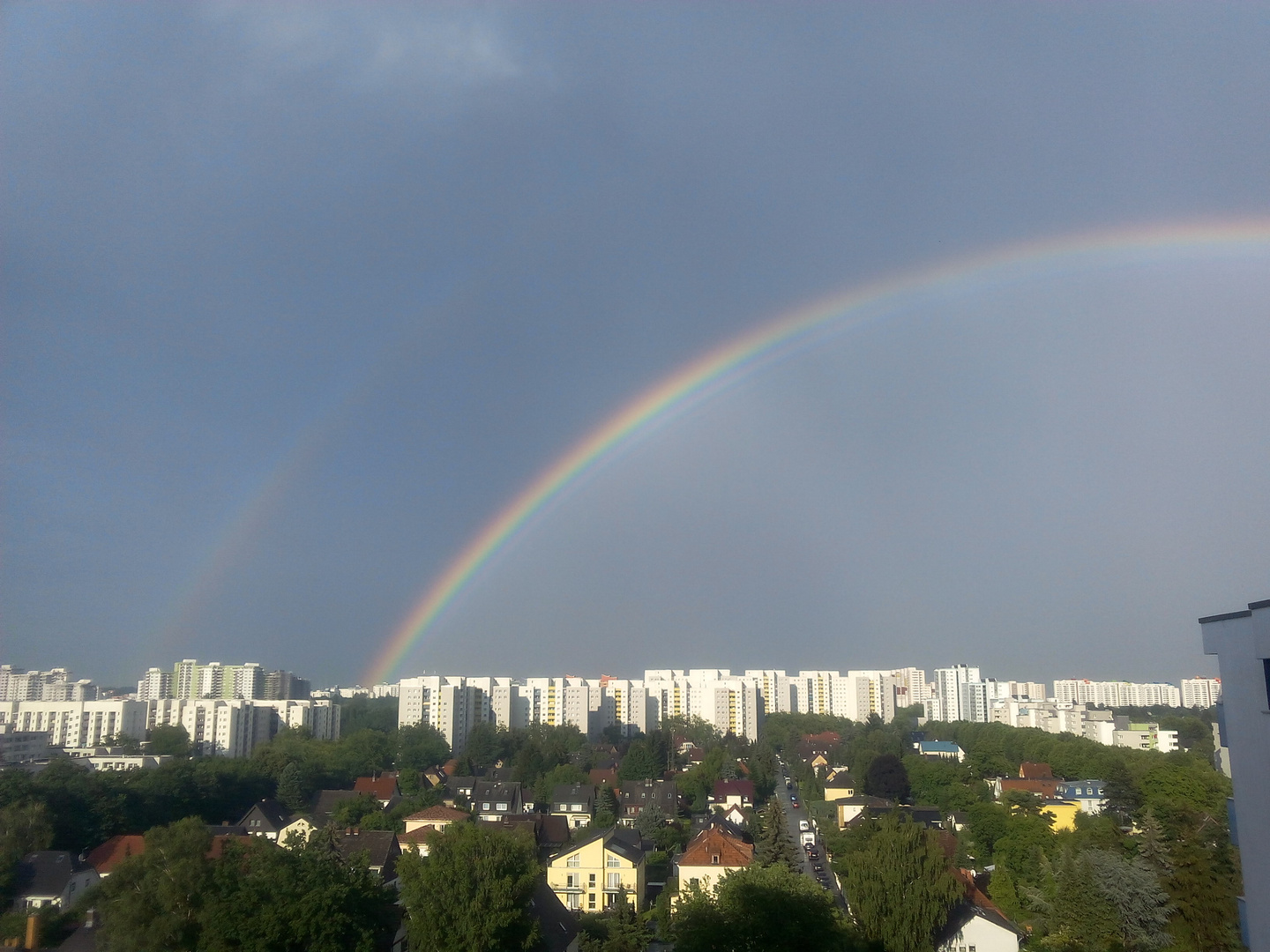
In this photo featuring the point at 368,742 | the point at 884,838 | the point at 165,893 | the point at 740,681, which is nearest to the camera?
the point at 165,893

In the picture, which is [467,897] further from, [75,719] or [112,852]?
[75,719]

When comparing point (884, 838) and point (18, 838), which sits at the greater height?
point (884, 838)

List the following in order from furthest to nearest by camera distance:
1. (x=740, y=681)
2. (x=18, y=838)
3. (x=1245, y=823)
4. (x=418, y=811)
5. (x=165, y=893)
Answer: (x=740, y=681) → (x=418, y=811) → (x=18, y=838) → (x=165, y=893) → (x=1245, y=823)

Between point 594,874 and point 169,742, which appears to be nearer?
point 594,874

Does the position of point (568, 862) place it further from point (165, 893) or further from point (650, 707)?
point (650, 707)

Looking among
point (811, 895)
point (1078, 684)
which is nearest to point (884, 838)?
point (811, 895)

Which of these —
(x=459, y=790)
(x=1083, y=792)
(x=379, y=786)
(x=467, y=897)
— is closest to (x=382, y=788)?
(x=379, y=786)
